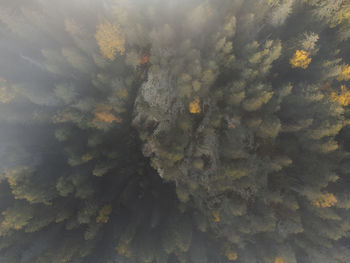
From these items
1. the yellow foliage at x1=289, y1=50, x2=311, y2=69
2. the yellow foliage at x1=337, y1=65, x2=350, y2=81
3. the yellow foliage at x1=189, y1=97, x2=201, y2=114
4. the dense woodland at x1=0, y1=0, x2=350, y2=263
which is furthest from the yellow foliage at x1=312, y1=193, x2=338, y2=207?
the yellow foliage at x1=189, y1=97, x2=201, y2=114

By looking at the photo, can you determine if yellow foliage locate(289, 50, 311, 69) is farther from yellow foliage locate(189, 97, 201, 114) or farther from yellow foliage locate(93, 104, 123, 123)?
yellow foliage locate(93, 104, 123, 123)

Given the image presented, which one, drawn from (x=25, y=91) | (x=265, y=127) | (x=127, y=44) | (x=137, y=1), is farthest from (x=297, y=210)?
(x=25, y=91)

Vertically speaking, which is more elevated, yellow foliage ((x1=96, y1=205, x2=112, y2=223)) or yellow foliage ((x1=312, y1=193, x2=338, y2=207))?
yellow foliage ((x1=96, y1=205, x2=112, y2=223))

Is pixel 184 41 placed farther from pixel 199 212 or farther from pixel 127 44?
pixel 199 212

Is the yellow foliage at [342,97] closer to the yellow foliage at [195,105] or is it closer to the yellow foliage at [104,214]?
the yellow foliage at [195,105]

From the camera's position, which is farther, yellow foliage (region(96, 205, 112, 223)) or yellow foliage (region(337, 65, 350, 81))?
yellow foliage (region(96, 205, 112, 223))

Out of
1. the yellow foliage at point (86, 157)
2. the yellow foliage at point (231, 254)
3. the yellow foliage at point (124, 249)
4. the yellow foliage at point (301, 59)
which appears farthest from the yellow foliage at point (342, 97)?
the yellow foliage at point (124, 249)

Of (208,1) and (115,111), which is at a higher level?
(208,1)
